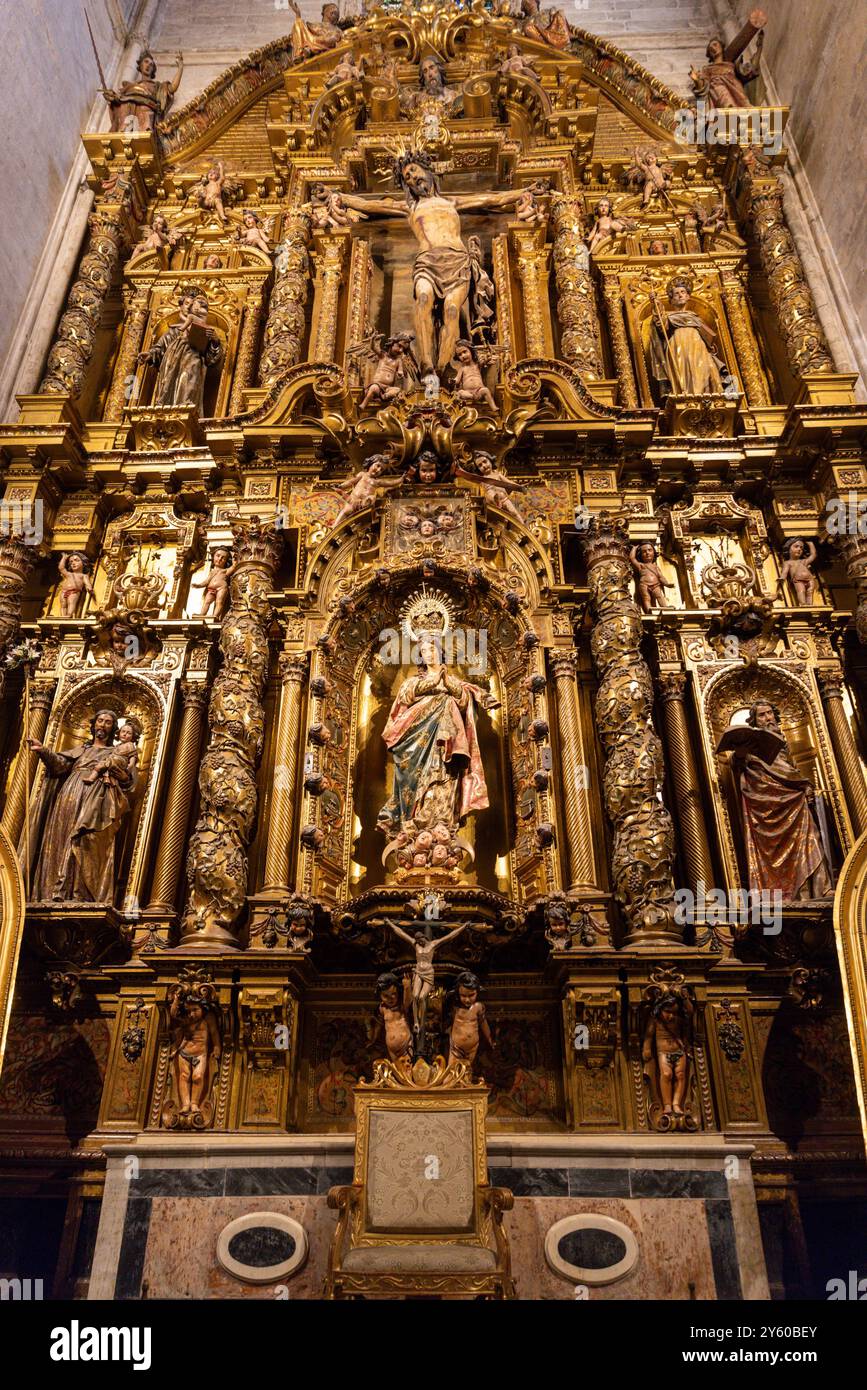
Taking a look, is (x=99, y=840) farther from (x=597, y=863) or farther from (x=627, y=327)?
(x=627, y=327)

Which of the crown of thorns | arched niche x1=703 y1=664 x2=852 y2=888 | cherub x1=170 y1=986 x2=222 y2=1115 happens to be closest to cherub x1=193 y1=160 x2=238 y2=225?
the crown of thorns

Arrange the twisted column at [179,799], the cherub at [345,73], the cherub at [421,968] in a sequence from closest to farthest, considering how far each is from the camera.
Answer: the cherub at [421,968] < the twisted column at [179,799] < the cherub at [345,73]

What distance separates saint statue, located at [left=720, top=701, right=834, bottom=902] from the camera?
28.3 feet

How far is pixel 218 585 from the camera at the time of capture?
417 inches

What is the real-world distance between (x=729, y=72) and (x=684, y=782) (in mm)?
10269

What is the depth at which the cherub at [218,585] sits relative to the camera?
10477mm

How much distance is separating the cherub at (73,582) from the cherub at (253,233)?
206 inches

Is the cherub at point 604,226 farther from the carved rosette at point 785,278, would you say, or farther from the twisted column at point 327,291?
the twisted column at point 327,291

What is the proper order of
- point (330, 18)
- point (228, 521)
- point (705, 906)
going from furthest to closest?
1. point (330, 18)
2. point (228, 521)
3. point (705, 906)

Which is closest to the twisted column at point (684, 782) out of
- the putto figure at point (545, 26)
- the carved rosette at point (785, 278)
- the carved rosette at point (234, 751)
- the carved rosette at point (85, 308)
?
the carved rosette at point (234, 751)

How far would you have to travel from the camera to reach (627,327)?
12.9m
